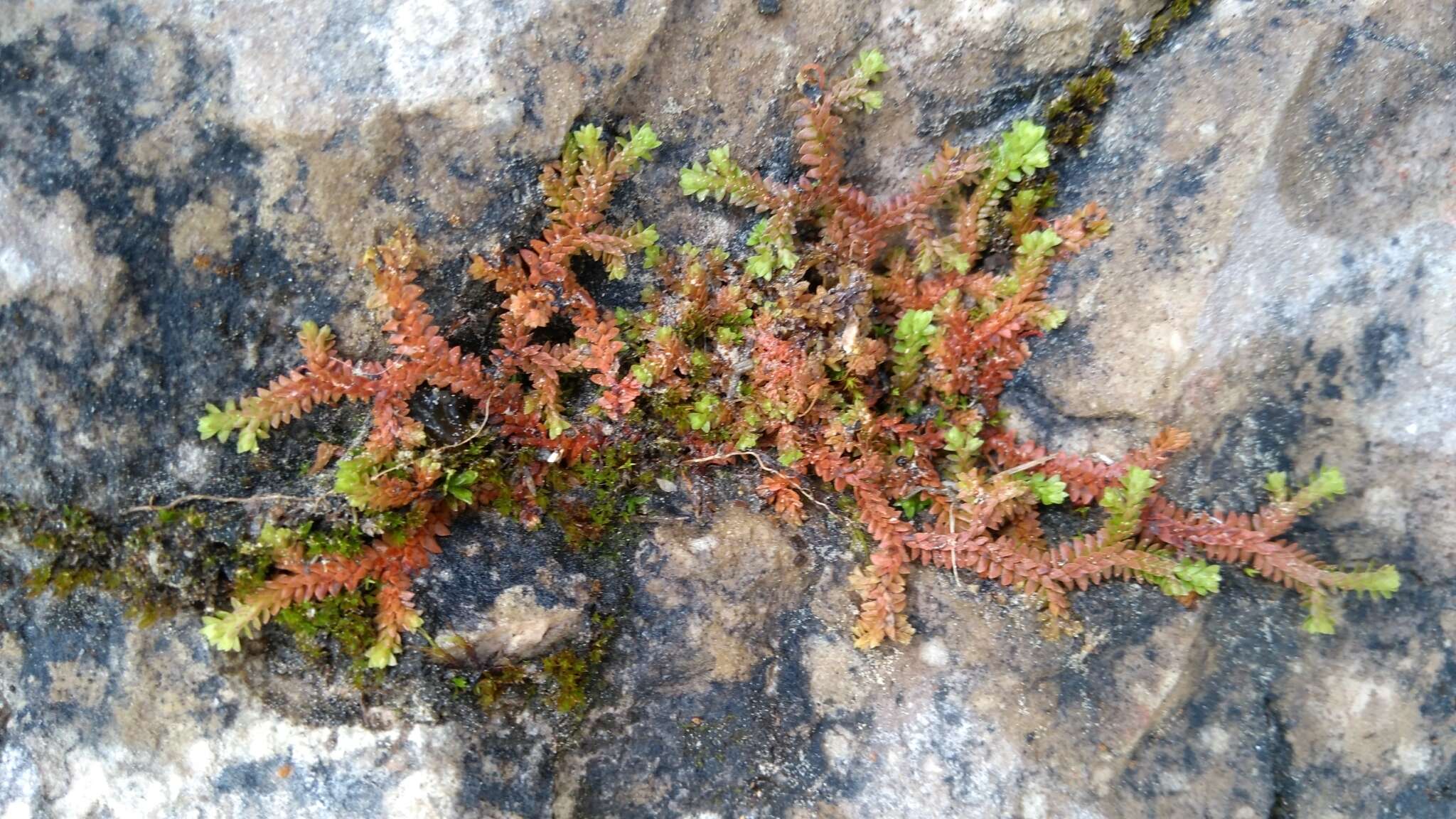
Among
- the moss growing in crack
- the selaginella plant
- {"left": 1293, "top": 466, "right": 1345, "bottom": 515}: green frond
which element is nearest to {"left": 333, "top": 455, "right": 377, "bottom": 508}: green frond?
the selaginella plant

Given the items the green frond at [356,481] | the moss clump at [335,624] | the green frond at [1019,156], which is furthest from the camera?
the green frond at [1019,156]

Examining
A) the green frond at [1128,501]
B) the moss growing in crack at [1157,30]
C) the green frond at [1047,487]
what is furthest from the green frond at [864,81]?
the green frond at [1128,501]

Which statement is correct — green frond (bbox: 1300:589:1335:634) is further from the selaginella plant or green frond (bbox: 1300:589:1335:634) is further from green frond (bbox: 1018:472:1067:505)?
green frond (bbox: 1018:472:1067:505)

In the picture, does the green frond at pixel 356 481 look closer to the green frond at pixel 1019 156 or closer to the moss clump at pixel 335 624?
the moss clump at pixel 335 624

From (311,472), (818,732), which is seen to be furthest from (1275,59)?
(311,472)

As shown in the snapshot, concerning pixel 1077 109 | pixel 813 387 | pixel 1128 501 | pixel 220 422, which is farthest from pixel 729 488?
pixel 1077 109

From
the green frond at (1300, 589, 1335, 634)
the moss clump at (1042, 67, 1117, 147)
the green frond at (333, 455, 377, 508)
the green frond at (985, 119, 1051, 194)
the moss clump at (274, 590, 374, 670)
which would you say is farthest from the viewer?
the moss clump at (1042, 67, 1117, 147)
